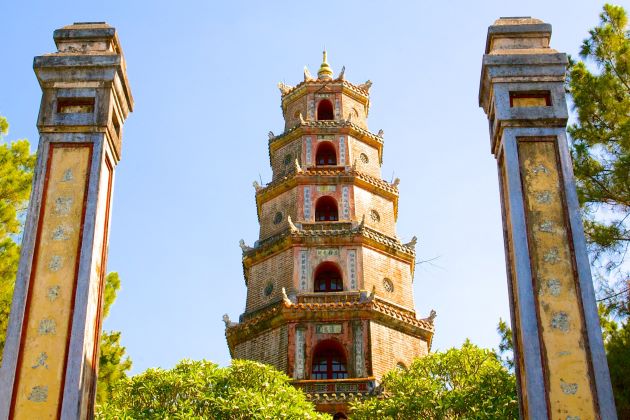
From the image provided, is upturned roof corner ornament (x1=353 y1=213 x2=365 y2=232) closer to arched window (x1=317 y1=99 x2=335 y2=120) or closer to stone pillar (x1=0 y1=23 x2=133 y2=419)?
arched window (x1=317 y1=99 x2=335 y2=120)

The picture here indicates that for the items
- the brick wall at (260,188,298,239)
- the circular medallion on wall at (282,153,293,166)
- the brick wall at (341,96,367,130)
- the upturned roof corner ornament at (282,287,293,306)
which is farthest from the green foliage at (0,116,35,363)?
the brick wall at (341,96,367,130)

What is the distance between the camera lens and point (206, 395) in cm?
1775

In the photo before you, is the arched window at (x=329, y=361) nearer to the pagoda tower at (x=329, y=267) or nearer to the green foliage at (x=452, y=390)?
the pagoda tower at (x=329, y=267)

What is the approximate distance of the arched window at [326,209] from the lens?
84.3 ft

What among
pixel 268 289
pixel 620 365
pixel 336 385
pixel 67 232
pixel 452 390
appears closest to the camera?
pixel 67 232

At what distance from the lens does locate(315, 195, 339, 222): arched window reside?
25703mm

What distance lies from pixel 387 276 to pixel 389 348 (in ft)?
7.20

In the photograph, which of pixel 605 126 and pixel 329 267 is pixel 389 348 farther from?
pixel 605 126

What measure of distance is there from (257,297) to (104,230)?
15063mm

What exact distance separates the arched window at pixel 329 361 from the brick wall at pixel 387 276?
1713 mm

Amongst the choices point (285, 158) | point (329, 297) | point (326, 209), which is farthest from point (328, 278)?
point (285, 158)

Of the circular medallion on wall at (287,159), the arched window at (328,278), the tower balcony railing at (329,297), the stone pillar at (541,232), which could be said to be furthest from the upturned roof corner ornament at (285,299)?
the stone pillar at (541,232)

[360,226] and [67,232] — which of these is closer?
[67,232]

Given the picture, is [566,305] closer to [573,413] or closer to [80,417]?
[573,413]
